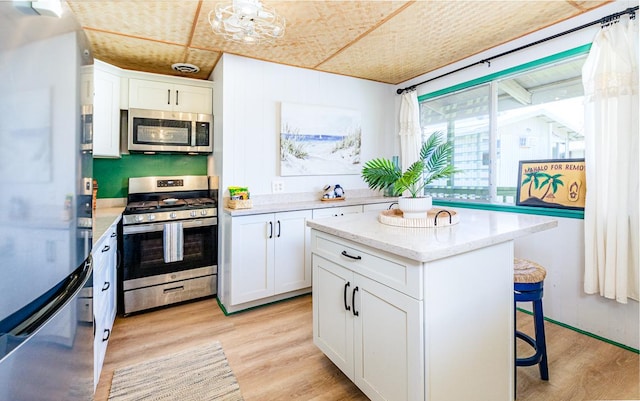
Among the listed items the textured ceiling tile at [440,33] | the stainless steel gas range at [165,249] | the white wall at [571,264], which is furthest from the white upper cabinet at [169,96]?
the white wall at [571,264]

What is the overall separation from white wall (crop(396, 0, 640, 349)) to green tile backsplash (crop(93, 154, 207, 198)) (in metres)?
3.47

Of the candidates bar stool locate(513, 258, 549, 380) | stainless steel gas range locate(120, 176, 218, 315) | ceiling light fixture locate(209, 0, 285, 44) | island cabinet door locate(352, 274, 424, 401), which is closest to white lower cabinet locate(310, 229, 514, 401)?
island cabinet door locate(352, 274, 424, 401)

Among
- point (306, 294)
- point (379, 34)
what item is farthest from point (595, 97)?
point (306, 294)

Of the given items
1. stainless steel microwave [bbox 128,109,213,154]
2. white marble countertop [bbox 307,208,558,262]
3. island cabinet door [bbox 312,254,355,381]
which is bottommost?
island cabinet door [bbox 312,254,355,381]

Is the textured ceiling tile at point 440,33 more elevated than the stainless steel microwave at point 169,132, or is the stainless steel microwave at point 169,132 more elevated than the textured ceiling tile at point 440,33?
the textured ceiling tile at point 440,33

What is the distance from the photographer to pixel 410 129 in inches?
148

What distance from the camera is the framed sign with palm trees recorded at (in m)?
2.38

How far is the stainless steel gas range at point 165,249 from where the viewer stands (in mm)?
Result: 2680

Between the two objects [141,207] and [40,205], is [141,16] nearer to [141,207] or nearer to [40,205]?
[141,207]

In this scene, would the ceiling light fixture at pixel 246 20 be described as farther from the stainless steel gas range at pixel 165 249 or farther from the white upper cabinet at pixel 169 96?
the stainless steel gas range at pixel 165 249

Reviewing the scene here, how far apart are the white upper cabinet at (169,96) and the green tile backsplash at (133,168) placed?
58 cm

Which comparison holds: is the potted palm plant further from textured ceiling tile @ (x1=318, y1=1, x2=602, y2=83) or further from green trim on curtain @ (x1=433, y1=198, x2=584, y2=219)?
green trim on curtain @ (x1=433, y1=198, x2=584, y2=219)

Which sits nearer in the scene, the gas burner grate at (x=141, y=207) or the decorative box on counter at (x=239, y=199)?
the gas burner grate at (x=141, y=207)

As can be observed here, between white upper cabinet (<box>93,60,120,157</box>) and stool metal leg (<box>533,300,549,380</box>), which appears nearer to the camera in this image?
stool metal leg (<box>533,300,549,380</box>)
